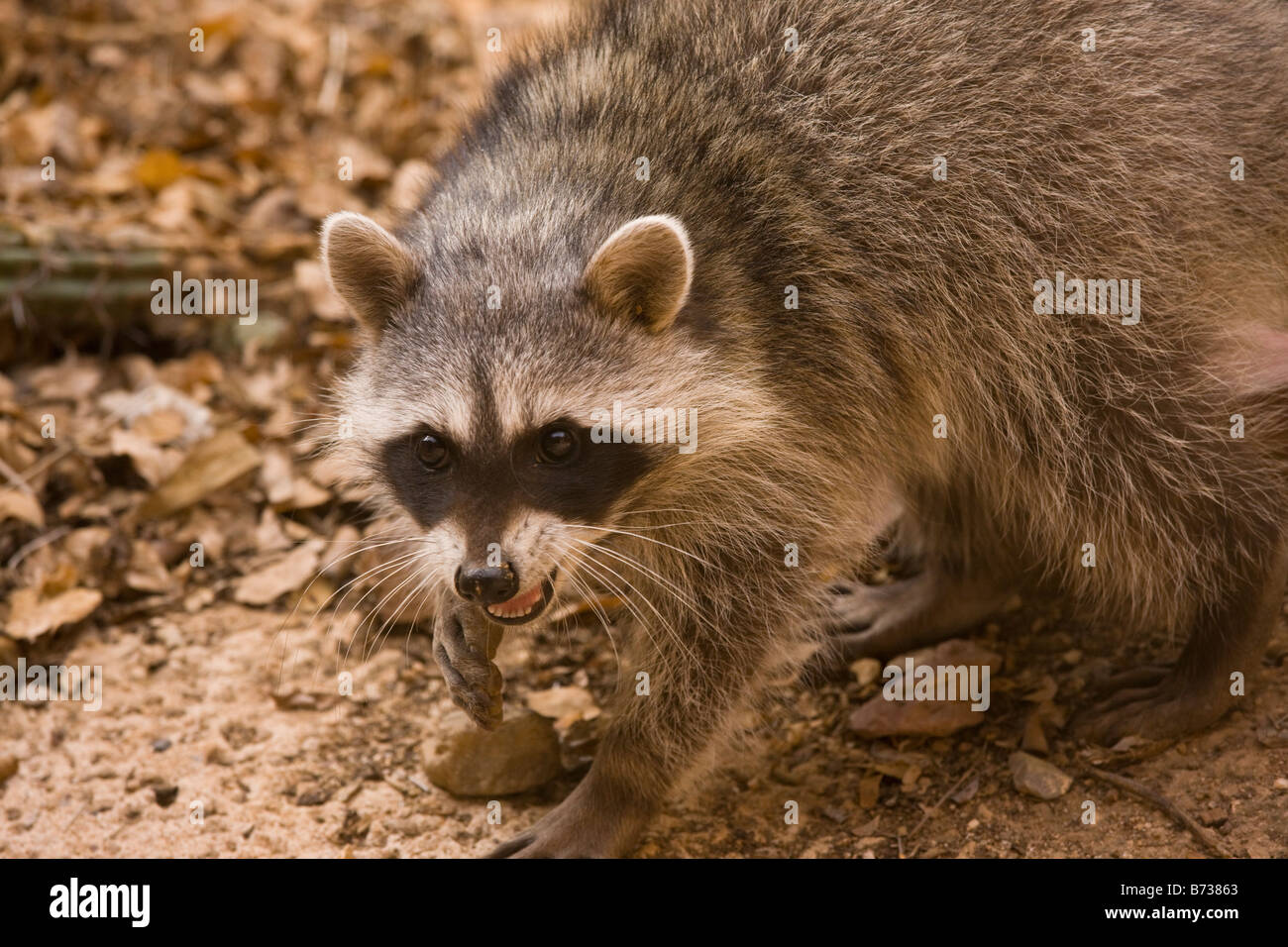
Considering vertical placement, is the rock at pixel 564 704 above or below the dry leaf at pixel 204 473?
below

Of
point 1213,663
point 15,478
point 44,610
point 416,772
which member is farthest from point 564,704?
point 15,478

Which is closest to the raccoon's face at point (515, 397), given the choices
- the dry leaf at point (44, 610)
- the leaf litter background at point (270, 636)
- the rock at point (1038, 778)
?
the leaf litter background at point (270, 636)

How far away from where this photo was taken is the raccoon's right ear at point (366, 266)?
3791mm

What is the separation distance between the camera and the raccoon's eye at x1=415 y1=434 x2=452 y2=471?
3.74 meters

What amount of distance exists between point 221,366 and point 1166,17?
14.7ft

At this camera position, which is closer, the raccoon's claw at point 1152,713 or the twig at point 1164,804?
the twig at point 1164,804

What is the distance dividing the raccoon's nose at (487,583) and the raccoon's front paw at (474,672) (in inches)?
25.9

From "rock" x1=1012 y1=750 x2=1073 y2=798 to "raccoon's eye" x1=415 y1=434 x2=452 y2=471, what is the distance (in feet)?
7.36

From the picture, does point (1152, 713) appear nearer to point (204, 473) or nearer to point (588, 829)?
point (588, 829)

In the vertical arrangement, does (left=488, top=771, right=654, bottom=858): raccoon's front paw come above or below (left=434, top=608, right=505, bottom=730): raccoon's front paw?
below

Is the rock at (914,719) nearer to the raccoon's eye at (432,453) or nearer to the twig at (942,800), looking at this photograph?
the twig at (942,800)

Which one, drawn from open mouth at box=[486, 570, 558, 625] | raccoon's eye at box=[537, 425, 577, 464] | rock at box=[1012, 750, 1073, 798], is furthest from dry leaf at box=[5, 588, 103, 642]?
rock at box=[1012, 750, 1073, 798]

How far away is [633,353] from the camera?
378 centimetres

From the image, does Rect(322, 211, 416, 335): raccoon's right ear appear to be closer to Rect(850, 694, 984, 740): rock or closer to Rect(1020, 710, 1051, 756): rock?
Rect(850, 694, 984, 740): rock
